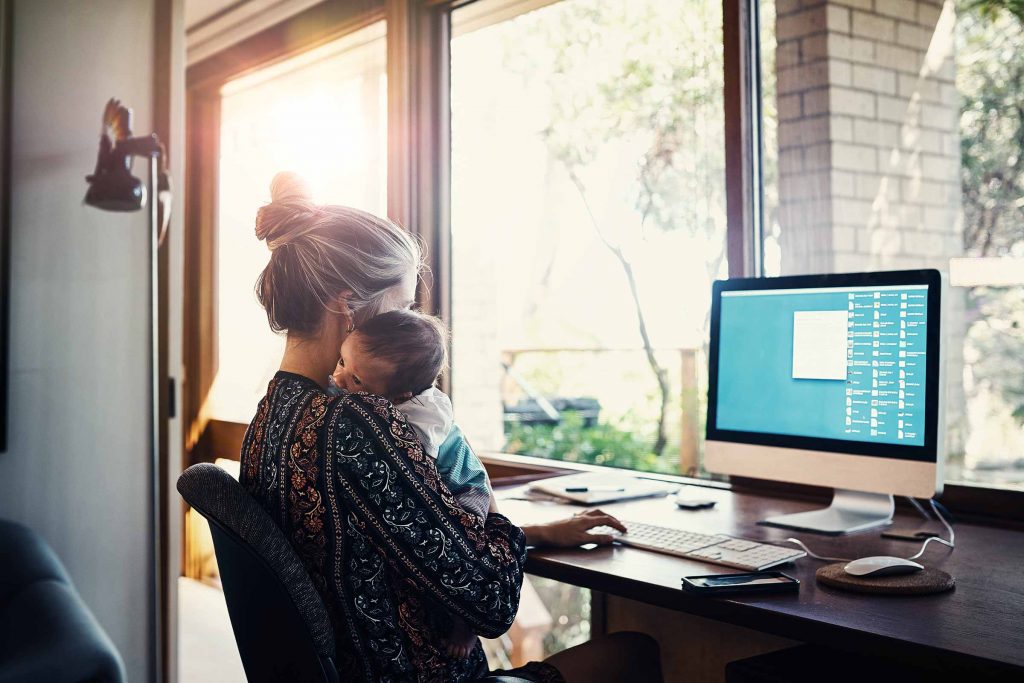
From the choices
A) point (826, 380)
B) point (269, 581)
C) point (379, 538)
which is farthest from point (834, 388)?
point (269, 581)

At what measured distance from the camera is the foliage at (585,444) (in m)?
2.89

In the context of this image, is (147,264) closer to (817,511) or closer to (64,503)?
(64,503)

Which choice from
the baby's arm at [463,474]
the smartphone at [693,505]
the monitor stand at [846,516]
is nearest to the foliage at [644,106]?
the smartphone at [693,505]

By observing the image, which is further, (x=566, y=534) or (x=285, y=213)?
(x=566, y=534)

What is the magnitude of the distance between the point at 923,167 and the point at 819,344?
0.57 m

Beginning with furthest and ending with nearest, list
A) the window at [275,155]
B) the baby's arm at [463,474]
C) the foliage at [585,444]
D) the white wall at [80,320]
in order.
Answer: the window at [275,155] → the foliage at [585,444] → the white wall at [80,320] → the baby's arm at [463,474]

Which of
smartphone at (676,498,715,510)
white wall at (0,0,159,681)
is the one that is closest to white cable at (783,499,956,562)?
smartphone at (676,498,715,510)

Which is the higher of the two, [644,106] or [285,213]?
[644,106]

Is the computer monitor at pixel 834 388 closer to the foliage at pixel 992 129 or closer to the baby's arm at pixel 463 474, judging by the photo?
the foliage at pixel 992 129

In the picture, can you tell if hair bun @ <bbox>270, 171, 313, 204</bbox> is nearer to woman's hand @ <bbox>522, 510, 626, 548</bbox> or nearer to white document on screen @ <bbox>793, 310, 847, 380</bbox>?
woman's hand @ <bbox>522, 510, 626, 548</bbox>

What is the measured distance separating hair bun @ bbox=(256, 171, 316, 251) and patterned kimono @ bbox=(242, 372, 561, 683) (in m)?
0.26

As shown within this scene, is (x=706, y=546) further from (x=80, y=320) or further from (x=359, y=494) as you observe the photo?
(x=80, y=320)

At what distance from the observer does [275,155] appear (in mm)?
4207

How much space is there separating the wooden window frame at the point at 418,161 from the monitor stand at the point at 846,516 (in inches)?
10.0
